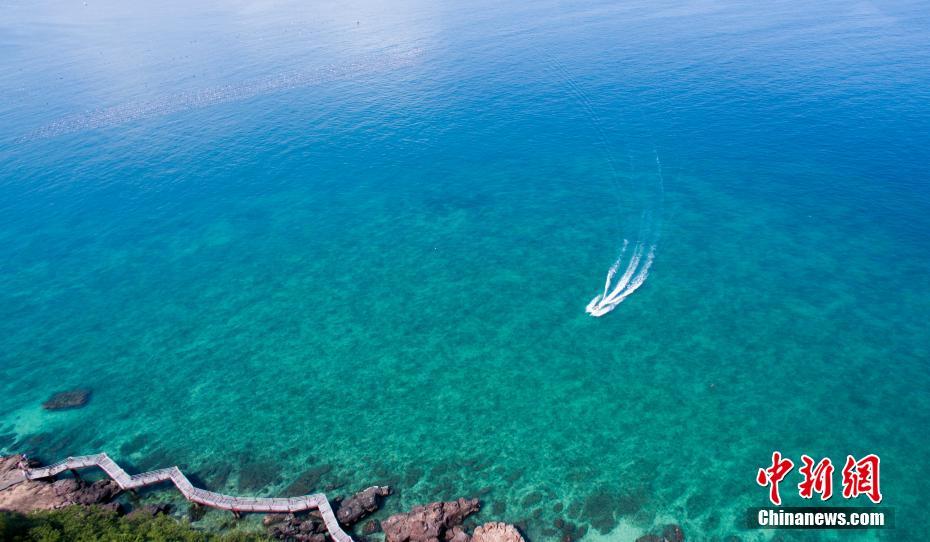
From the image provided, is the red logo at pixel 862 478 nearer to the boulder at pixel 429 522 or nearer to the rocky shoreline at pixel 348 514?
the rocky shoreline at pixel 348 514

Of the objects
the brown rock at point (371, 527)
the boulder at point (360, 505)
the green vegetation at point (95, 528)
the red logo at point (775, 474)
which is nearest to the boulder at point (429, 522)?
the brown rock at point (371, 527)

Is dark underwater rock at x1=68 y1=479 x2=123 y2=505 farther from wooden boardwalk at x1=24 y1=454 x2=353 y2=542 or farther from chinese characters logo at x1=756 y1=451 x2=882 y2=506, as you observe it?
chinese characters logo at x1=756 y1=451 x2=882 y2=506

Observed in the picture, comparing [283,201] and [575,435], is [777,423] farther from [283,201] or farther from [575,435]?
[283,201]

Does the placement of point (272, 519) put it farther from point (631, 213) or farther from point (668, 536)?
point (631, 213)

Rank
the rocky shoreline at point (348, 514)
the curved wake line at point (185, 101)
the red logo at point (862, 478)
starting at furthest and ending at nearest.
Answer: the curved wake line at point (185, 101) → the red logo at point (862, 478) → the rocky shoreline at point (348, 514)

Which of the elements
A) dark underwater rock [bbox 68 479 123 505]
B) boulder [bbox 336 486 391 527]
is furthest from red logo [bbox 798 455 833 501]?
dark underwater rock [bbox 68 479 123 505]

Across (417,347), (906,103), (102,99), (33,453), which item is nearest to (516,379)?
(417,347)

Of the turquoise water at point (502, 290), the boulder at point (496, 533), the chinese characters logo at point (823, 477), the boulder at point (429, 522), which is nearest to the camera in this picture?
the boulder at point (496, 533)
